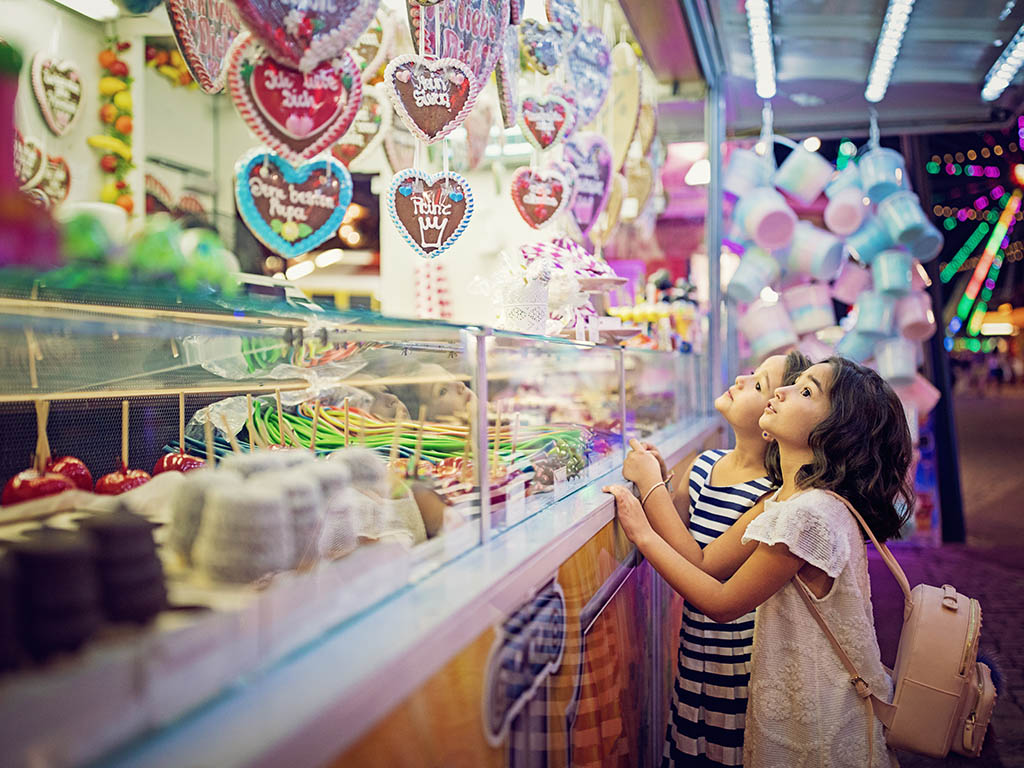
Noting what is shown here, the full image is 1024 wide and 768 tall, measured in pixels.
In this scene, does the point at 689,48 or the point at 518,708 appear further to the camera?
the point at 689,48

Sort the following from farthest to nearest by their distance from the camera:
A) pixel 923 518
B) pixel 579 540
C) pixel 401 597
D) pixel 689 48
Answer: pixel 923 518 → pixel 689 48 → pixel 579 540 → pixel 401 597

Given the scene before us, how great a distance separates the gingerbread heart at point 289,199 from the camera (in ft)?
6.37

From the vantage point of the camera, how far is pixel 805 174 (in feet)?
17.1

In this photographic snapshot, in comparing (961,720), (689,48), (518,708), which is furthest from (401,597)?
(689,48)

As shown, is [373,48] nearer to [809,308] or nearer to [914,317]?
[809,308]

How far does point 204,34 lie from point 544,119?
4.24 ft

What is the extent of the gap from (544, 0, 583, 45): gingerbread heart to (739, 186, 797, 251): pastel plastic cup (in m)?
2.25

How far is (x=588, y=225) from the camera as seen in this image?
3.51 meters

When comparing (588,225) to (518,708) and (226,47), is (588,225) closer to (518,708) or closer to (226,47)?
(226,47)

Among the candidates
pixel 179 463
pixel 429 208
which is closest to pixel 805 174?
pixel 429 208

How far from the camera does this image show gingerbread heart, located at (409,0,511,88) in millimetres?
2279

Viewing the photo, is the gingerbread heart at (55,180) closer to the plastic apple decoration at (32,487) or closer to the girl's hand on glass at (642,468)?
the plastic apple decoration at (32,487)

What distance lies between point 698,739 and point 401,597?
4.27 ft

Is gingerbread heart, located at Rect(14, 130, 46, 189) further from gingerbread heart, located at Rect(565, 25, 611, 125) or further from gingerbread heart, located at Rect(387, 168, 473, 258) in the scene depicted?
gingerbread heart, located at Rect(565, 25, 611, 125)
